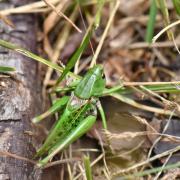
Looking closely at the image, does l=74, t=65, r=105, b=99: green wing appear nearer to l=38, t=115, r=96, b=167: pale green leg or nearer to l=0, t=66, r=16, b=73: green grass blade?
l=38, t=115, r=96, b=167: pale green leg

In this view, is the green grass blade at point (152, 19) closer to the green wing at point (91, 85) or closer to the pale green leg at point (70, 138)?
the green wing at point (91, 85)

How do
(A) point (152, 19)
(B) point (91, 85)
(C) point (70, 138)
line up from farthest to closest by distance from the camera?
1. (A) point (152, 19)
2. (B) point (91, 85)
3. (C) point (70, 138)

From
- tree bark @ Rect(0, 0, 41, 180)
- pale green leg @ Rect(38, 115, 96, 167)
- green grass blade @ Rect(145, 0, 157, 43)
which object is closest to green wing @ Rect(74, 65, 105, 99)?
pale green leg @ Rect(38, 115, 96, 167)

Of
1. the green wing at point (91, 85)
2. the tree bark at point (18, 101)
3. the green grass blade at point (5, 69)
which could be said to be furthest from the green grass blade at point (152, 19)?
the green grass blade at point (5, 69)

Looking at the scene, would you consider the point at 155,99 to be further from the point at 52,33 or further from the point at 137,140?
the point at 52,33

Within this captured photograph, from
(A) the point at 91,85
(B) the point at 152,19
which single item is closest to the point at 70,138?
(A) the point at 91,85

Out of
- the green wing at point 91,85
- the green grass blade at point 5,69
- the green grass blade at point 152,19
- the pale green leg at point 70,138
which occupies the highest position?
the green grass blade at point 152,19

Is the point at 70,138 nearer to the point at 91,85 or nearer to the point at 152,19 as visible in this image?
the point at 91,85

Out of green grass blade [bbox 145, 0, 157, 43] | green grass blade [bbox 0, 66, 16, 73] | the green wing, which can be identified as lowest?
the green wing
